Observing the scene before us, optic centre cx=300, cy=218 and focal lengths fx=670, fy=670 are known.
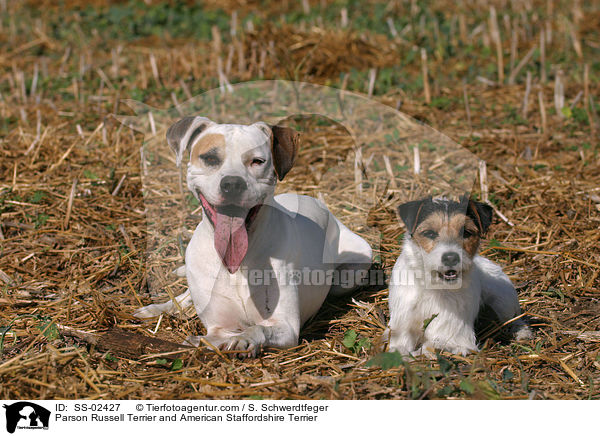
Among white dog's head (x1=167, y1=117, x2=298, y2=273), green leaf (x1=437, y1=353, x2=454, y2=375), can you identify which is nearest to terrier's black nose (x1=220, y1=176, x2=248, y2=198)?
white dog's head (x1=167, y1=117, x2=298, y2=273)

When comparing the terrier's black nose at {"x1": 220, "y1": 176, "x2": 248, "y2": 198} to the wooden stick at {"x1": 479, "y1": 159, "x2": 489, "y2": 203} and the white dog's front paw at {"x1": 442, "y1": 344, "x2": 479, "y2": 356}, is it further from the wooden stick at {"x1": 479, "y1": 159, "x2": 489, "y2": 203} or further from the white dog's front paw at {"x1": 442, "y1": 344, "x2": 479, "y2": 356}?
the wooden stick at {"x1": 479, "y1": 159, "x2": 489, "y2": 203}

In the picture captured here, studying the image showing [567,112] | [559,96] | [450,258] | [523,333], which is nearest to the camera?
[450,258]

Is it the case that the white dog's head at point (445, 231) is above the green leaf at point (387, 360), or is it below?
above

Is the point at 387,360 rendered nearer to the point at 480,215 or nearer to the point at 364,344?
the point at 364,344

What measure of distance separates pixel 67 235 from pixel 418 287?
3.70 meters

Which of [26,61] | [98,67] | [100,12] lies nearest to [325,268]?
[98,67]

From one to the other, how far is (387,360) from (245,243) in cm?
127

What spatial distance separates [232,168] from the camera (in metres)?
4.51

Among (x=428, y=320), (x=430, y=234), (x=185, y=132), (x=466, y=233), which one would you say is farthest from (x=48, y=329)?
(x=466, y=233)

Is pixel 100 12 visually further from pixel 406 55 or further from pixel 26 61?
pixel 406 55

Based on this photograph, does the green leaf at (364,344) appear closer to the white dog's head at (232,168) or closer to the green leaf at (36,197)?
the white dog's head at (232,168)
